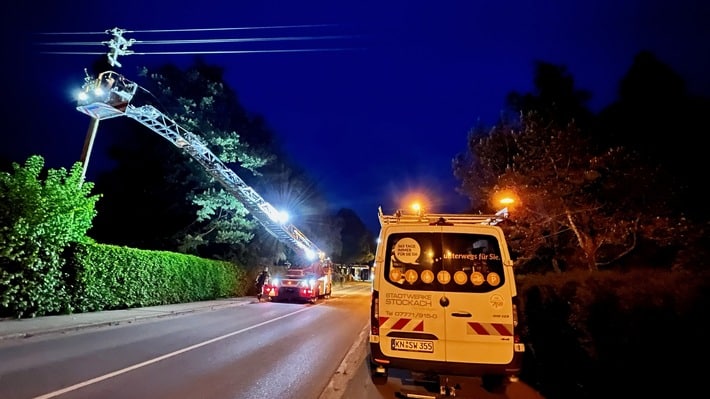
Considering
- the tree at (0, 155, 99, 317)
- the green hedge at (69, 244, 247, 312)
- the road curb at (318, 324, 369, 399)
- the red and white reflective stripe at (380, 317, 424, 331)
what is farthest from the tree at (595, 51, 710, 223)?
the green hedge at (69, 244, 247, 312)

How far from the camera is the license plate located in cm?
616

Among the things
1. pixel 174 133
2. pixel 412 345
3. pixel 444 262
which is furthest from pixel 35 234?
pixel 444 262

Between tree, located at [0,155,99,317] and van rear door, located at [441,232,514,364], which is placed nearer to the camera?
van rear door, located at [441,232,514,364]

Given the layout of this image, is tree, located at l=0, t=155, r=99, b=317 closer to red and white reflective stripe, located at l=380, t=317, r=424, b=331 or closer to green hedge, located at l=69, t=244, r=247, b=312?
green hedge, located at l=69, t=244, r=247, b=312

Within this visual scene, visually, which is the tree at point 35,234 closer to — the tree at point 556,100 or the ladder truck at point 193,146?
the ladder truck at point 193,146

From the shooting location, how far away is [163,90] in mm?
27953

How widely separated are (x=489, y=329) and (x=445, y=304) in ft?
2.06

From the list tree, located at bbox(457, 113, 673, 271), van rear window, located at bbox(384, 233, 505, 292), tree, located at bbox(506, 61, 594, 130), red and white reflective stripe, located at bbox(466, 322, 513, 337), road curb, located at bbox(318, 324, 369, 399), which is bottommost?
road curb, located at bbox(318, 324, 369, 399)

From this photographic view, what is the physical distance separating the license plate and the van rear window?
68 centimetres

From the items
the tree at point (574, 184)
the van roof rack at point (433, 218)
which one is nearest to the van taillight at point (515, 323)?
the van roof rack at point (433, 218)

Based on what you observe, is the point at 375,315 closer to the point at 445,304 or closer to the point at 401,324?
the point at 401,324

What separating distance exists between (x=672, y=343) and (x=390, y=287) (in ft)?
10.4

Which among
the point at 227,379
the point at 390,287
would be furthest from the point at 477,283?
A: the point at 227,379

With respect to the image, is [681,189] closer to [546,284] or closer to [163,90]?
[546,284]
